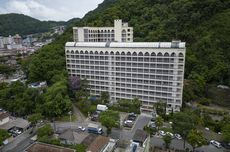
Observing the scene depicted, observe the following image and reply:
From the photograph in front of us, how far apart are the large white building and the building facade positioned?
44.3 ft

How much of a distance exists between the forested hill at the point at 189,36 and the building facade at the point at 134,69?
668cm

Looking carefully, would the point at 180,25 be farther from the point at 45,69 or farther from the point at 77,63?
the point at 45,69

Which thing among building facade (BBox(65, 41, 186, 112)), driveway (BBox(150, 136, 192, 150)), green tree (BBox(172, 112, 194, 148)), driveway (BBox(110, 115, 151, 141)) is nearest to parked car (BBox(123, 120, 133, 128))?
driveway (BBox(110, 115, 151, 141))

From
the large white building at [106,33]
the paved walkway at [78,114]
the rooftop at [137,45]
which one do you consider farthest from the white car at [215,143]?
the large white building at [106,33]

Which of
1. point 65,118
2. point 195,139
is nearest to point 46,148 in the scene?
point 65,118

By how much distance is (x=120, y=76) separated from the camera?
5384cm

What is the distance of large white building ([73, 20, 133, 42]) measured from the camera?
6606 centimetres

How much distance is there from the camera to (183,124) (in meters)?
33.9

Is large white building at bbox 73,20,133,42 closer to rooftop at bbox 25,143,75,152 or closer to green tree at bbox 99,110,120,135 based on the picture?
green tree at bbox 99,110,120,135

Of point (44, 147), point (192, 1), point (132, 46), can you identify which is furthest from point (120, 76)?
point (192, 1)

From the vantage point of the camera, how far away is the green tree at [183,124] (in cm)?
3381

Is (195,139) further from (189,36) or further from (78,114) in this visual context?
(189,36)

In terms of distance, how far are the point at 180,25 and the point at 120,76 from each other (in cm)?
3768

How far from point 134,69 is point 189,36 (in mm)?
31279
